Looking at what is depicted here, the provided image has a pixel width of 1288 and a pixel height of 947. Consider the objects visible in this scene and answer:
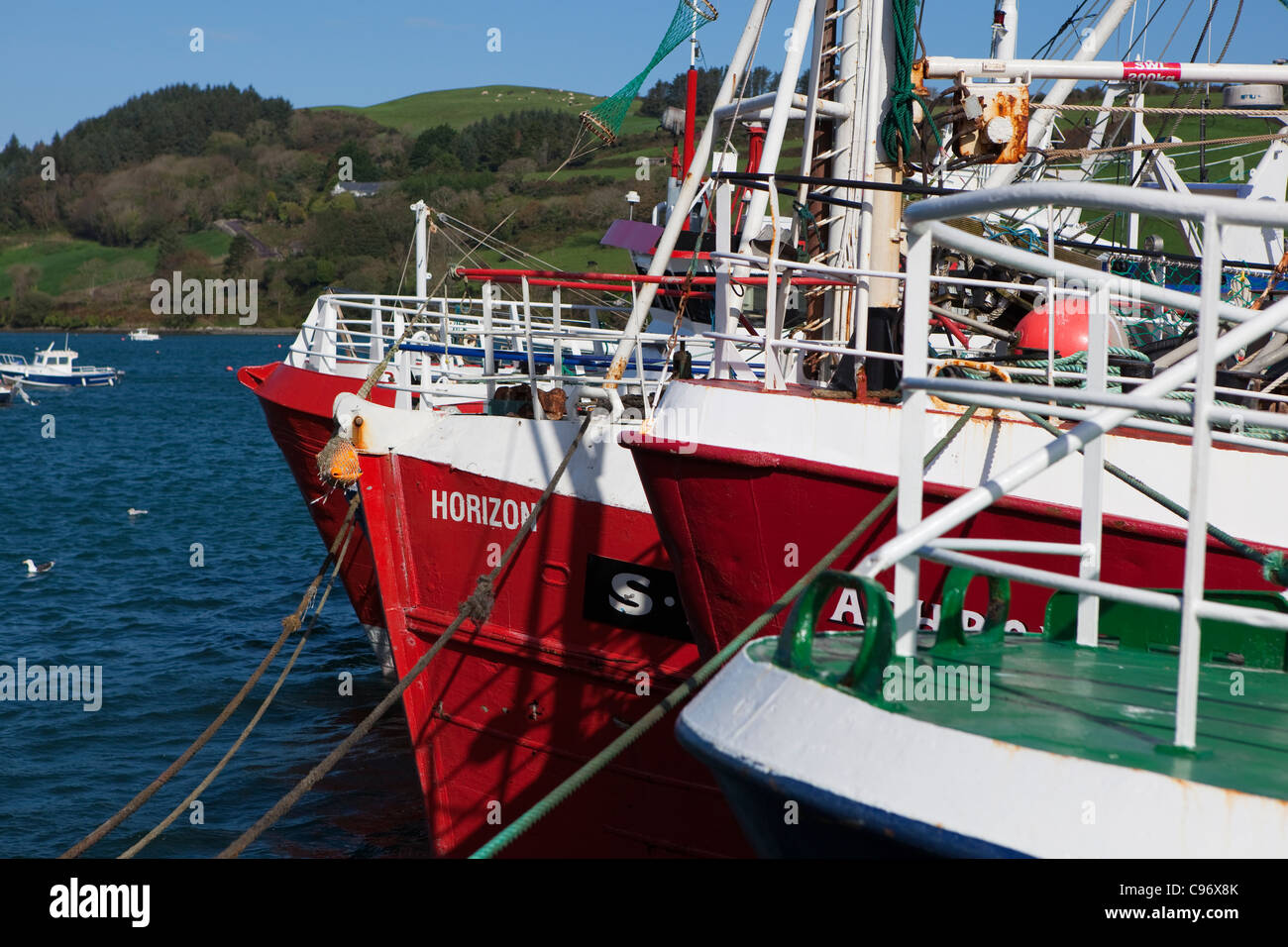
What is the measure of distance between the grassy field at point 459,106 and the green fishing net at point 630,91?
119 m

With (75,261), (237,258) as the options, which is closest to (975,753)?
(237,258)

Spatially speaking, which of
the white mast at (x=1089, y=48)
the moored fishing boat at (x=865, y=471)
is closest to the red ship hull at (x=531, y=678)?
the moored fishing boat at (x=865, y=471)

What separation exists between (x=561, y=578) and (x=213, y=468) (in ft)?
94.1

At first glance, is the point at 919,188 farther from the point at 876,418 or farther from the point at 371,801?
the point at 371,801

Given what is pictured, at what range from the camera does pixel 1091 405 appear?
11.7 feet

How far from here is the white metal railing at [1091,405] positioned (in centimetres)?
292

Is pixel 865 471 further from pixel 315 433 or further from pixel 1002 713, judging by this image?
pixel 315 433

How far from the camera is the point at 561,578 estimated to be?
8531 mm

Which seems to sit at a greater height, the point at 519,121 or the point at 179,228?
the point at 519,121
